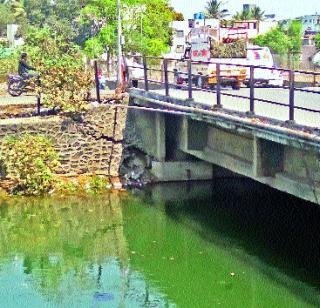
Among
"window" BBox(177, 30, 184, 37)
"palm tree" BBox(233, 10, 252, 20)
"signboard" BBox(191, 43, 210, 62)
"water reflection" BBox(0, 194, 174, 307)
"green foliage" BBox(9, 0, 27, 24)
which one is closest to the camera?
"water reflection" BBox(0, 194, 174, 307)

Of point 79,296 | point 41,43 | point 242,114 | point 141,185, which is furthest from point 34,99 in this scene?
point 79,296

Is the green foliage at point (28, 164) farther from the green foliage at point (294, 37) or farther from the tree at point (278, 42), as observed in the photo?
the green foliage at point (294, 37)

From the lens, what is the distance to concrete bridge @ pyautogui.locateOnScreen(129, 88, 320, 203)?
1167 cm

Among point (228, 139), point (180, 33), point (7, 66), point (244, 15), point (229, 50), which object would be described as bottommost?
point (228, 139)

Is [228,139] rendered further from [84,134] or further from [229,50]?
[229,50]

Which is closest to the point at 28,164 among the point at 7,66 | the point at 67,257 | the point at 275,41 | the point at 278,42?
the point at 67,257

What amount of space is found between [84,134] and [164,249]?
539 cm

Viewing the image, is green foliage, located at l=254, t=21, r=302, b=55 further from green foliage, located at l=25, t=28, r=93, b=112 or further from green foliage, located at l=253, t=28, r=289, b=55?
green foliage, located at l=25, t=28, r=93, b=112

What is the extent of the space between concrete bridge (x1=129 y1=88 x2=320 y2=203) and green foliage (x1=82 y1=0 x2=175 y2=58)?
1598cm

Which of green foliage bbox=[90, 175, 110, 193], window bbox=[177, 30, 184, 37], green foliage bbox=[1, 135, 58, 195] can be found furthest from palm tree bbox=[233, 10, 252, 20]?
green foliage bbox=[1, 135, 58, 195]

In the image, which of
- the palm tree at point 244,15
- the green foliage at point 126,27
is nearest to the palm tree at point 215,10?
the palm tree at point 244,15

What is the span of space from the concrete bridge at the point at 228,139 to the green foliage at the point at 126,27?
15982mm

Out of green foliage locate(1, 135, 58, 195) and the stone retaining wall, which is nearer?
green foliage locate(1, 135, 58, 195)

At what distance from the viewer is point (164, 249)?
13570 millimetres
